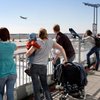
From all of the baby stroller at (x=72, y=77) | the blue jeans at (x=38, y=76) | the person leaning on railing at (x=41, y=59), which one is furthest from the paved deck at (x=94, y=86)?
the person leaning on railing at (x=41, y=59)

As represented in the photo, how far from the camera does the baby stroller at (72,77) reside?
6.52 metres

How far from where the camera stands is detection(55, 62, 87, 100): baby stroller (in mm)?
6516

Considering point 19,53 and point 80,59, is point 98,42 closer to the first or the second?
point 80,59

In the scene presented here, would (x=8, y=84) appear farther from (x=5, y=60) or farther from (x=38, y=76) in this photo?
(x=38, y=76)

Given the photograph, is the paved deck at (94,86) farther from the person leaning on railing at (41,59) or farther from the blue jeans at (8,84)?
the blue jeans at (8,84)

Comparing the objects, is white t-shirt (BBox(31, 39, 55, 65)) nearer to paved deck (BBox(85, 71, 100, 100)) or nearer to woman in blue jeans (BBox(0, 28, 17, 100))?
woman in blue jeans (BBox(0, 28, 17, 100))

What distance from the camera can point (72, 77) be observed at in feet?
21.6

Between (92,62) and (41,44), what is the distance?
26.0ft

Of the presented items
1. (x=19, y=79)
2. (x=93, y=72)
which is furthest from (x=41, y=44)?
(x=93, y=72)

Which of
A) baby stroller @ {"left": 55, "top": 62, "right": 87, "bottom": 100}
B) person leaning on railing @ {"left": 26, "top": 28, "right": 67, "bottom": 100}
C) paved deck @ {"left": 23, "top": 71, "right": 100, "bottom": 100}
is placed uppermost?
person leaning on railing @ {"left": 26, "top": 28, "right": 67, "bottom": 100}

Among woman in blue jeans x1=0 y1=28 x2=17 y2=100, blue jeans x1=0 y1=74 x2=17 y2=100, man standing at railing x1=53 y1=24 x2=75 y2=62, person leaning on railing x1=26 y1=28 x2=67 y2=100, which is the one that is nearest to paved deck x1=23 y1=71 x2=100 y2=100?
man standing at railing x1=53 y1=24 x2=75 y2=62

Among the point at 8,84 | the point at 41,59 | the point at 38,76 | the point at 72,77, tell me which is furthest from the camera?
the point at 72,77

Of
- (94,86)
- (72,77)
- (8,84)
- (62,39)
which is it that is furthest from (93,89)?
(8,84)

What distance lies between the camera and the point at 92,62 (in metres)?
13.7
